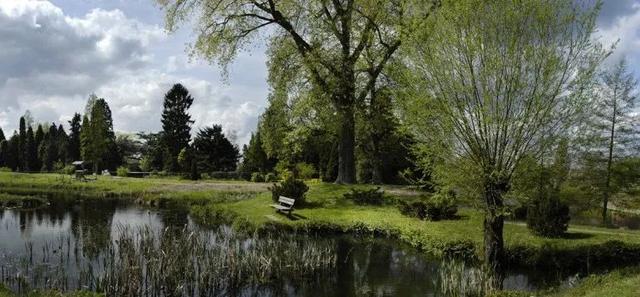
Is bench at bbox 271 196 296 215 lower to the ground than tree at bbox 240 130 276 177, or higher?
lower

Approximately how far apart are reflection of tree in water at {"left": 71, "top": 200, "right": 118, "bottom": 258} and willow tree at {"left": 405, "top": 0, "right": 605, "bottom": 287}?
36.3 ft

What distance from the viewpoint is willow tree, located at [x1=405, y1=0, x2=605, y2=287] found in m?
13.6

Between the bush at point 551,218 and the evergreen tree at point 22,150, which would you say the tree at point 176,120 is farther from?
the bush at point 551,218

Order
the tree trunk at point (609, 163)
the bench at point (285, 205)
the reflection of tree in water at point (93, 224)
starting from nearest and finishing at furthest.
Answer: the reflection of tree in water at point (93, 224) → the bench at point (285, 205) → the tree trunk at point (609, 163)

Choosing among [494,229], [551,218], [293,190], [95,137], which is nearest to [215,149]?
[95,137]

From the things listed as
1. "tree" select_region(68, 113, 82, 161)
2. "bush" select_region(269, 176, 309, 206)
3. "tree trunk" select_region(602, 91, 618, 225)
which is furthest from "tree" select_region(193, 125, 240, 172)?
"tree trunk" select_region(602, 91, 618, 225)

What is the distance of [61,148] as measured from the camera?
8681cm

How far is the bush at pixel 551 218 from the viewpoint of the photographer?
1973cm

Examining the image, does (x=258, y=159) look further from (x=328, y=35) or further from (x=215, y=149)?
(x=328, y=35)

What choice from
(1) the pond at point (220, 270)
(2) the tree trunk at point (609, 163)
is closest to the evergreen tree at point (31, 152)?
(1) the pond at point (220, 270)

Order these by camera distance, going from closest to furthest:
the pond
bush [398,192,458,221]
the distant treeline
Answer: the pond, bush [398,192,458,221], the distant treeline

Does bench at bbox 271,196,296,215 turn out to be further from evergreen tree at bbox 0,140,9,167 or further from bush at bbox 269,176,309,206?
evergreen tree at bbox 0,140,9,167

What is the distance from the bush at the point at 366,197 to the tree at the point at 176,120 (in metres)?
Result: 57.1

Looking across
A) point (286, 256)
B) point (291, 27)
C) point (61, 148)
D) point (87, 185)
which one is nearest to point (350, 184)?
point (291, 27)
